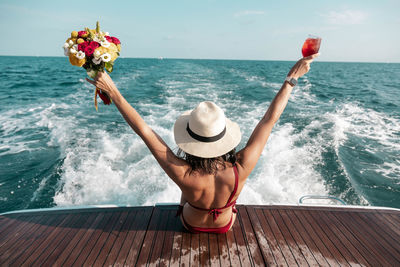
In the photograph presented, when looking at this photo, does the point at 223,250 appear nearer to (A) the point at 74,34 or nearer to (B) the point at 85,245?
(B) the point at 85,245

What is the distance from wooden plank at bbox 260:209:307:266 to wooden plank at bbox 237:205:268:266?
0.60ft

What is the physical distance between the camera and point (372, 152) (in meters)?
6.51

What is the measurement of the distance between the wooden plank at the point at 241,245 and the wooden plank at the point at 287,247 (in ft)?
1.24

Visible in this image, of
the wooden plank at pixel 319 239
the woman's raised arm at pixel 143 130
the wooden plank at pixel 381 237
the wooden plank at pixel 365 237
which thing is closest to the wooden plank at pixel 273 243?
the wooden plank at pixel 319 239

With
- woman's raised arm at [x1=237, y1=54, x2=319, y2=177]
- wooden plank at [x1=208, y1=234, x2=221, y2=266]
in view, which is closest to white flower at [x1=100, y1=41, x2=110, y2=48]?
woman's raised arm at [x1=237, y1=54, x2=319, y2=177]

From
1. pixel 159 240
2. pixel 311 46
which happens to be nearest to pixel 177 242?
pixel 159 240

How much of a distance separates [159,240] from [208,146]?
136 cm

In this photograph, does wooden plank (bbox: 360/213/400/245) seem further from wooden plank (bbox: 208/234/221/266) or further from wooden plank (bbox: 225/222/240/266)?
wooden plank (bbox: 208/234/221/266)

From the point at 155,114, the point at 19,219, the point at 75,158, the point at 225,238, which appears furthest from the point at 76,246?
the point at 155,114

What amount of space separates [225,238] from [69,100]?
1321 centimetres

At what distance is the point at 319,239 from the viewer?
2242 millimetres

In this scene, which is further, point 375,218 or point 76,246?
point 375,218

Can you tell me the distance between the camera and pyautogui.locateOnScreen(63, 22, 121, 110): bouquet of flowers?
4.01 feet

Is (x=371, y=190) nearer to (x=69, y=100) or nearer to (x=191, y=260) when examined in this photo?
(x=191, y=260)
